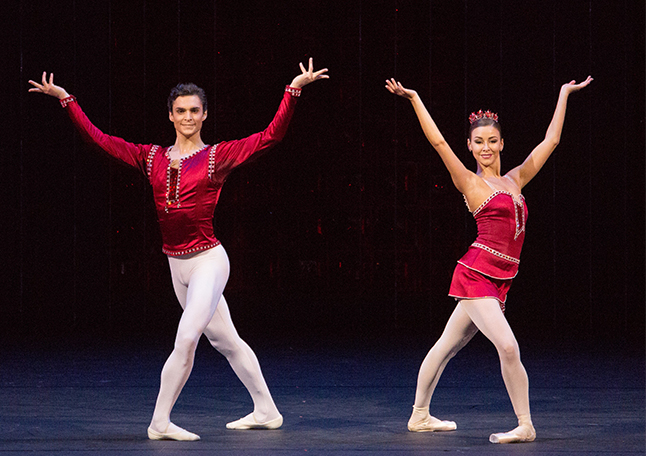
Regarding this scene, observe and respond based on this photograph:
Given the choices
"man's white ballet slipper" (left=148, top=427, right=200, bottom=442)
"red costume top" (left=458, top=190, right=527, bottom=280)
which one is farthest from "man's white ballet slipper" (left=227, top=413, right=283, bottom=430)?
"red costume top" (left=458, top=190, right=527, bottom=280)

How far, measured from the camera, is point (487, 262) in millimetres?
3285

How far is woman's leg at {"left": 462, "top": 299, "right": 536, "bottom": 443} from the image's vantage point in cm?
314

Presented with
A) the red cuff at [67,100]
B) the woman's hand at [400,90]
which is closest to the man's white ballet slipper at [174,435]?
the red cuff at [67,100]

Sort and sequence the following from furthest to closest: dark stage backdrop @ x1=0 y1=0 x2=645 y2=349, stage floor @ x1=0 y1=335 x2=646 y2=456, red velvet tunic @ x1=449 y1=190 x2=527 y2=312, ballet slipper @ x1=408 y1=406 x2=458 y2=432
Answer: dark stage backdrop @ x1=0 y1=0 x2=645 y2=349
ballet slipper @ x1=408 y1=406 x2=458 y2=432
red velvet tunic @ x1=449 y1=190 x2=527 y2=312
stage floor @ x1=0 y1=335 x2=646 y2=456

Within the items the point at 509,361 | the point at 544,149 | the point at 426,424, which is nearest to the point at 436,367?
the point at 426,424

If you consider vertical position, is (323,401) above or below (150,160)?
below

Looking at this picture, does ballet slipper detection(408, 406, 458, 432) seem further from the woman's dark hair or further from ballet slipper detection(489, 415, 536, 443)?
the woman's dark hair

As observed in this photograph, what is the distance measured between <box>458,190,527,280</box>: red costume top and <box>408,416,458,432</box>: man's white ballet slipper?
621mm

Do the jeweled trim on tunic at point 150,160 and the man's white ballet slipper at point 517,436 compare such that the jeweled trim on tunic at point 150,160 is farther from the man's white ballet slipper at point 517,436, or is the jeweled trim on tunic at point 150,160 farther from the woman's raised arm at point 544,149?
the man's white ballet slipper at point 517,436

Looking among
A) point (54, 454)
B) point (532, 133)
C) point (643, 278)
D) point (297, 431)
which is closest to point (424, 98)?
point (532, 133)

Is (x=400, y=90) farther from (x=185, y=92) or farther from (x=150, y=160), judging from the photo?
(x=150, y=160)

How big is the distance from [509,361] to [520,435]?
27 cm

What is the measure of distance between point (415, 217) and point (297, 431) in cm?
401

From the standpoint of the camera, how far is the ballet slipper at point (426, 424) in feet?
11.1
